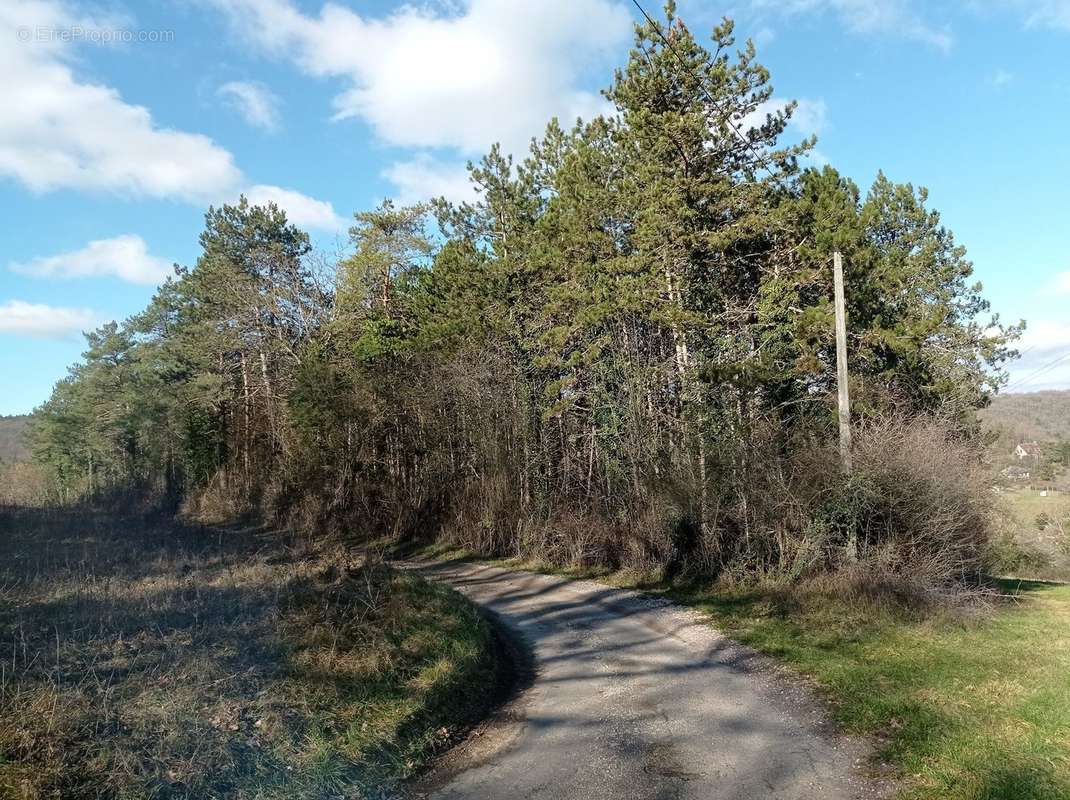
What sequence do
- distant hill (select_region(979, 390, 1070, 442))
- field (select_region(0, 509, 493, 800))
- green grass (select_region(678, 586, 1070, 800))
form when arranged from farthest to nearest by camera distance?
1. distant hill (select_region(979, 390, 1070, 442))
2. green grass (select_region(678, 586, 1070, 800))
3. field (select_region(0, 509, 493, 800))

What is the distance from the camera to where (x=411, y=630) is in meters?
9.35

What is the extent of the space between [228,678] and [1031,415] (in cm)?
4545

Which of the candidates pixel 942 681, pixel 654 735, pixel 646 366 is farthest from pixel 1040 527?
pixel 654 735

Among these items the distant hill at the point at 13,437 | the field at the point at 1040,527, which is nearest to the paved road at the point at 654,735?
the field at the point at 1040,527

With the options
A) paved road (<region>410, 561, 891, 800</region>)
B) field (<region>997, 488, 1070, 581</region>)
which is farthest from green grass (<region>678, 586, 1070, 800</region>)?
field (<region>997, 488, 1070, 581</region>)

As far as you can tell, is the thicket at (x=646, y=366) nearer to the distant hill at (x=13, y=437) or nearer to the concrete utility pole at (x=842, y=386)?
the concrete utility pole at (x=842, y=386)

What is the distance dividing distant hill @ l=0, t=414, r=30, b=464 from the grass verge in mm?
90474

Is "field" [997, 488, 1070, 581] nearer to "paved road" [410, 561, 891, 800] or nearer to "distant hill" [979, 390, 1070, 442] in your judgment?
"distant hill" [979, 390, 1070, 442]

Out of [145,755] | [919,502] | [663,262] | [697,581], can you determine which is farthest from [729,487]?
[145,755]

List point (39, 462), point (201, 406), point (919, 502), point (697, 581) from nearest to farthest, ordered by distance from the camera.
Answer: point (919, 502)
point (697, 581)
point (201, 406)
point (39, 462)

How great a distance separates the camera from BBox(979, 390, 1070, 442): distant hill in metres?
30.8

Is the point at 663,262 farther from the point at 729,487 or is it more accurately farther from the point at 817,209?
the point at 729,487

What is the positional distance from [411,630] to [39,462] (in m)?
73.1

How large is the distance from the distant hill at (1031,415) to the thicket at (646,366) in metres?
1.93
